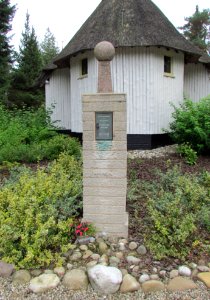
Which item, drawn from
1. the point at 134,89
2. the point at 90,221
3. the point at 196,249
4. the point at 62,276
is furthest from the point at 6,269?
the point at 134,89

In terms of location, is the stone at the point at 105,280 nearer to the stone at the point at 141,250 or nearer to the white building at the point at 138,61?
the stone at the point at 141,250

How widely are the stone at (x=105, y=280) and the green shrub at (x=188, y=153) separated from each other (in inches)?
220

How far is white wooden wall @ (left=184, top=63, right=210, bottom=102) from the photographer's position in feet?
44.5

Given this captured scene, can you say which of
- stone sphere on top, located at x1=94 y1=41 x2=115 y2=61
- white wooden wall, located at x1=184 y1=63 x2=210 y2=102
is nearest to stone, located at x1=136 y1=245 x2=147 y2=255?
stone sphere on top, located at x1=94 y1=41 x2=115 y2=61

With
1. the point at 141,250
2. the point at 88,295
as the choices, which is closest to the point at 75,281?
the point at 88,295

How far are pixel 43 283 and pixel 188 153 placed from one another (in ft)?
20.7

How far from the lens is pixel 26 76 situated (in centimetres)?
3020

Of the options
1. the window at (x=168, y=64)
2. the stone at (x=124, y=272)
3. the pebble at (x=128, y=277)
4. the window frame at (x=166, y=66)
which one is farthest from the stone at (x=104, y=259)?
the window at (x=168, y=64)

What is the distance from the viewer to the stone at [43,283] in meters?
3.13

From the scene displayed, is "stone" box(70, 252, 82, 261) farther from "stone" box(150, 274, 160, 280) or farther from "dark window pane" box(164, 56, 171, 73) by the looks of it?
"dark window pane" box(164, 56, 171, 73)

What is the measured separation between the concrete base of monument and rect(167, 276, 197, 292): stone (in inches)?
39.7

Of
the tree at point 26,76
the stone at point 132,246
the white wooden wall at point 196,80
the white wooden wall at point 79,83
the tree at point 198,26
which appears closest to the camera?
the stone at point 132,246

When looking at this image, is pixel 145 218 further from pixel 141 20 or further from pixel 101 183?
pixel 141 20

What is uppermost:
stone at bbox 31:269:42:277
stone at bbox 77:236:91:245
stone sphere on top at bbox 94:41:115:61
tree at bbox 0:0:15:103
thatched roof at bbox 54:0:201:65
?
tree at bbox 0:0:15:103
